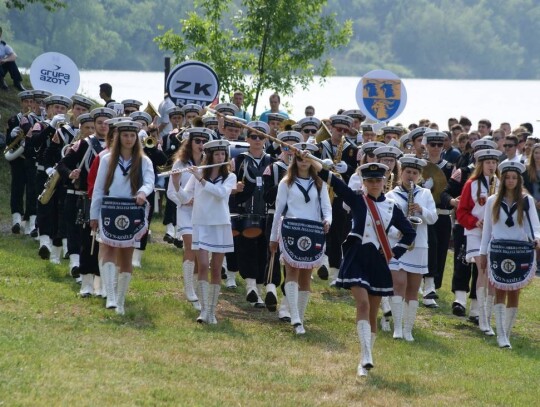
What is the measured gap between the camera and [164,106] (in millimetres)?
21766

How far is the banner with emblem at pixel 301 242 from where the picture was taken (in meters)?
14.7

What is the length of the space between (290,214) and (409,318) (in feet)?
5.89

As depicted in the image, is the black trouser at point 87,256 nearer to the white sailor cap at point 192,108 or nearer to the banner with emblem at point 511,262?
the white sailor cap at point 192,108

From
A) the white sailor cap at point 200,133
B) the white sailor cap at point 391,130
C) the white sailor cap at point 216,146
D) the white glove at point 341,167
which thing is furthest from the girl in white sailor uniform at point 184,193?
the white sailor cap at point 391,130

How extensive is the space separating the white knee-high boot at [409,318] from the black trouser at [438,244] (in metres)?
2.33

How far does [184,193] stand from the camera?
15406mm

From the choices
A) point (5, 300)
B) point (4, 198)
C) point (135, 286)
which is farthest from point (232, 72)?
point (5, 300)

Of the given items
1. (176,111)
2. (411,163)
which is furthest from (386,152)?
(176,111)

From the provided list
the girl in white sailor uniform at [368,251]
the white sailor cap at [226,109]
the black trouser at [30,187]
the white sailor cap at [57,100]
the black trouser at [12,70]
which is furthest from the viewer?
the black trouser at [12,70]

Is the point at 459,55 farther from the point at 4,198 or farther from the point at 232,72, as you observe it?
the point at 4,198

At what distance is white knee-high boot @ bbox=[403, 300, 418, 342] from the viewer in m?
15.2

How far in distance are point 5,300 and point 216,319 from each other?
2269 millimetres

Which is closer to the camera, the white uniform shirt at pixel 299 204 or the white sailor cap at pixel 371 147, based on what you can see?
the white uniform shirt at pixel 299 204

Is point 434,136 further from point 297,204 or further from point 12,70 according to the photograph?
point 12,70
